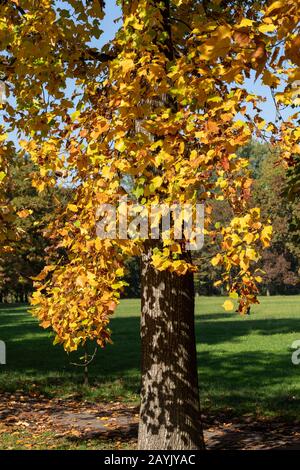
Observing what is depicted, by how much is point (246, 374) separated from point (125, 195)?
475 inches

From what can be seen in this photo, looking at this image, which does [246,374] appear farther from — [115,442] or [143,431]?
[143,431]

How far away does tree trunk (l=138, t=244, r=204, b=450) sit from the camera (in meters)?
6.86

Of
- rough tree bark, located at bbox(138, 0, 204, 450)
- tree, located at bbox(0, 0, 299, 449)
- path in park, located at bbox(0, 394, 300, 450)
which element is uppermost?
tree, located at bbox(0, 0, 299, 449)

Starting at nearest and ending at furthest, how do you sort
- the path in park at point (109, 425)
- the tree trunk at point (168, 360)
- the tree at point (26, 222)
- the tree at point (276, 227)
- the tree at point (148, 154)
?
the tree at point (148, 154), the tree trunk at point (168, 360), the tree at point (26, 222), the path in park at point (109, 425), the tree at point (276, 227)

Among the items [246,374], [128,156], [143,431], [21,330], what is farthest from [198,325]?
[128,156]

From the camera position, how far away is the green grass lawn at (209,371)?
43.0ft

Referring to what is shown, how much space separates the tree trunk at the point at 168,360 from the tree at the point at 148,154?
1 centimetres

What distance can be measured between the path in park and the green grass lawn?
870mm

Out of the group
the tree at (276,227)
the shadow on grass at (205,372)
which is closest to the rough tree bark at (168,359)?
the shadow on grass at (205,372)

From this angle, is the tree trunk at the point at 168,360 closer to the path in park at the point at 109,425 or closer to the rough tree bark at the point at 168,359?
the rough tree bark at the point at 168,359

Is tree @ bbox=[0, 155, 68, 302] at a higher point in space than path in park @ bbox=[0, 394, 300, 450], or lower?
higher

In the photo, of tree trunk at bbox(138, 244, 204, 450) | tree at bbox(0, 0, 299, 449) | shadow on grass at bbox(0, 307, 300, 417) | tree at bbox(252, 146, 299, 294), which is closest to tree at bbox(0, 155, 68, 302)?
tree at bbox(0, 0, 299, 449)

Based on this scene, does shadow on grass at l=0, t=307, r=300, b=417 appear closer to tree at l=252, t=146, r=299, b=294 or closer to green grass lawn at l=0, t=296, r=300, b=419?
green grass lawn at l=0, t=296, r=300, b=419

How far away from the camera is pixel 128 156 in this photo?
5.57m
